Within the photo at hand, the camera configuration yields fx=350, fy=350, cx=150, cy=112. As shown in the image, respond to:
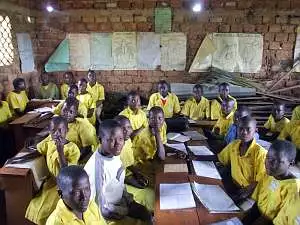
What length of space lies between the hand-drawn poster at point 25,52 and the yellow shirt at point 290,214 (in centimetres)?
520

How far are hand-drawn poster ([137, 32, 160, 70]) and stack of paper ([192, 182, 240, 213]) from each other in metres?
4.44

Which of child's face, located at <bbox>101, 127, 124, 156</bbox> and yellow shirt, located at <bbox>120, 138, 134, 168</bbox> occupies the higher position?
child's face, located at <bbox>101, 127, 124, 156</bbox>

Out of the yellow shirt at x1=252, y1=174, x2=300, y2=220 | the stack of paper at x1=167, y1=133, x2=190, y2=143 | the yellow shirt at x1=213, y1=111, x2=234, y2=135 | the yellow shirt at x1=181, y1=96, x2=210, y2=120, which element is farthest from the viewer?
the yellow shirt at x1=181, y1=96, x2=210, y2=120

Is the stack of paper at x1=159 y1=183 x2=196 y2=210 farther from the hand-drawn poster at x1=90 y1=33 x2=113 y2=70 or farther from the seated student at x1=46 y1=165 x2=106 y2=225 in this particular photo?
the hand-drawn poster at x1=90 y1=33 x2=113 y2=70

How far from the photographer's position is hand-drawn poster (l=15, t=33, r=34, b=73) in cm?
607

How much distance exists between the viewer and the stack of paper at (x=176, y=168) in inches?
106

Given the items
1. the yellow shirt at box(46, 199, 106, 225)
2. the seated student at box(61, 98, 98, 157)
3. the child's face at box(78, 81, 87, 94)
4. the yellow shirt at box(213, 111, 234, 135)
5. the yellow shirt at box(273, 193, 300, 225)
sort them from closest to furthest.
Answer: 1. the yellow shirt at box(46, 199, 106, 225)
2. the yellow shirt at box(273, 193, 300, 225)
3. the seated student at box(61, 98, 98, 157)
4. the yellow shirt at box(213, 111, 234, 135)
5. the child's face at box(78, 81, 87, 94)

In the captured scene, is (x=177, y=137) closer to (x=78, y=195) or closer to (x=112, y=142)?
(x=112, y=142)

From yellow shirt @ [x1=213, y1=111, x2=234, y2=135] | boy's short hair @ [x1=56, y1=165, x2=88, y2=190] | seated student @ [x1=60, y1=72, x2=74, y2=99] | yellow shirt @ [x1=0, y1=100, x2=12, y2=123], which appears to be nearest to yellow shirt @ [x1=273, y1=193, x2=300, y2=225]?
boy's short hair @ [x1=56, y1=165, x2=88, y2=190]

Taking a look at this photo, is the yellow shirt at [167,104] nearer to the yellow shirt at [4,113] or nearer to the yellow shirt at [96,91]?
the yellow shirt at [96,91]

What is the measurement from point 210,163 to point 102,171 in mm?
1065

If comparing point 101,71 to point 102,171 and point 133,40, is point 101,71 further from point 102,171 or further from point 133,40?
point 102,171

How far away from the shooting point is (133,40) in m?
6.57

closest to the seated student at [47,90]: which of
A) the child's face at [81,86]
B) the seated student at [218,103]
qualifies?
the child's face at [81,86]
